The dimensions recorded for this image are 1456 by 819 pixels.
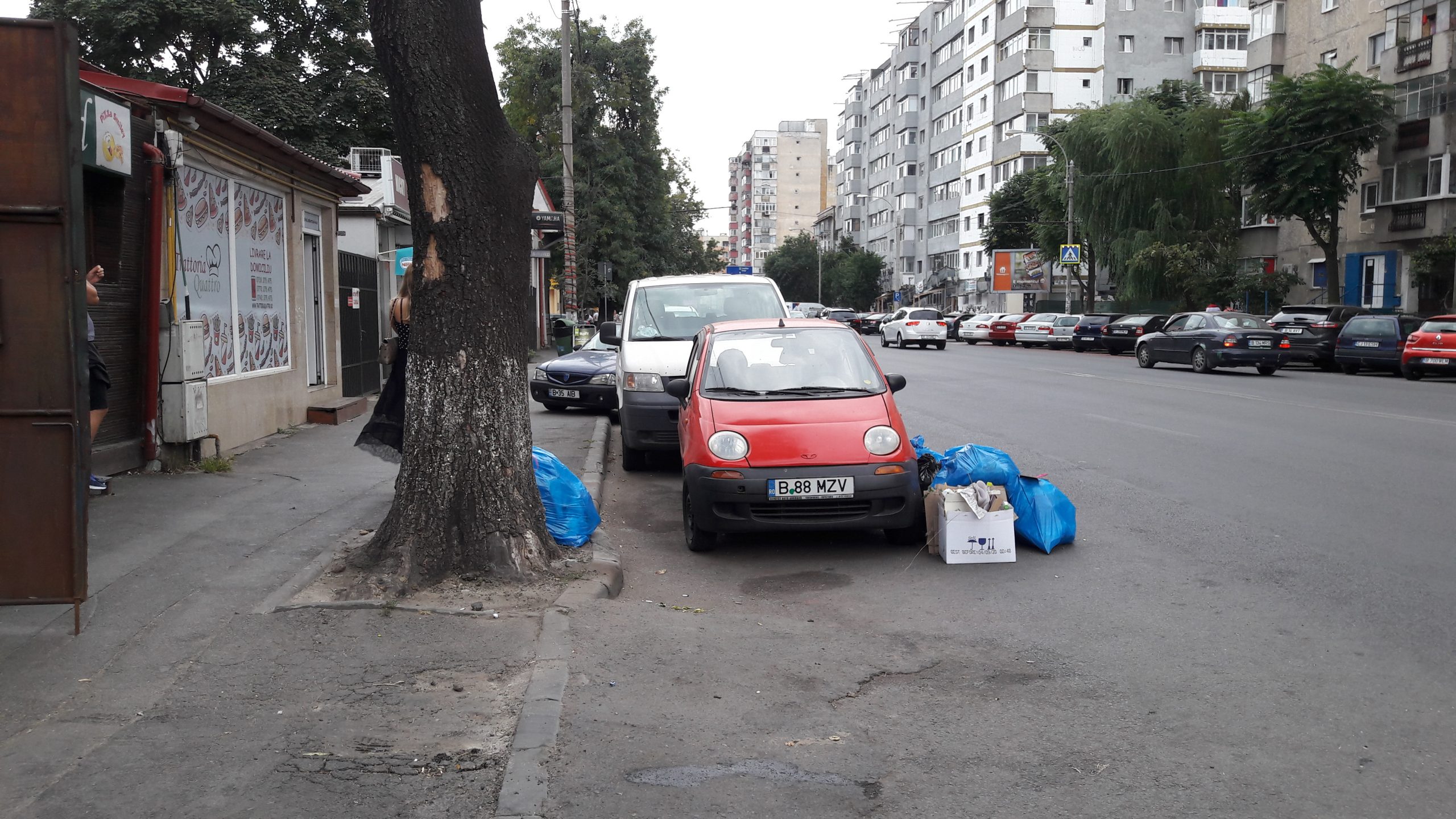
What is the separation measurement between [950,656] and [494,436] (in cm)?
274

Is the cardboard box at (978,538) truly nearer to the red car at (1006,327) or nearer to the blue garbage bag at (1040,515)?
the blue garbage bag at (1040,515)

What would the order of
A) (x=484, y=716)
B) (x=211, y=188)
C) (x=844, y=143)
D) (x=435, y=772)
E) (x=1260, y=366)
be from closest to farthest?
(x=435, y=772), (x=484, y=716), (x=211, y=188), (x=1260, y=366), (x=844, y=143)

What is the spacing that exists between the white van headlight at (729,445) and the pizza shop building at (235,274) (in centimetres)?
464

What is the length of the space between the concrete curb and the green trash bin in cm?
2241

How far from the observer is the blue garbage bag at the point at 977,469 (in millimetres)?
7613

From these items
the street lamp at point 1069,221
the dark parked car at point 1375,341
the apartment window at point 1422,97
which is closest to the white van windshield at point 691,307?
the dark parked car at point 1375,341

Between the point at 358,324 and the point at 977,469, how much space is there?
12.0 meters

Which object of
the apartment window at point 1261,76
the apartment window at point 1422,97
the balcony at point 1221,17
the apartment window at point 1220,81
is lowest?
the apartment window at point 1422,97

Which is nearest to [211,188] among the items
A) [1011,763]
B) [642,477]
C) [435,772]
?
[642,477]

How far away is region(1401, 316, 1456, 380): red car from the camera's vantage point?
77.7 feet

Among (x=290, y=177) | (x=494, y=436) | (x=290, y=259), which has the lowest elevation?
(x=494, y=436)

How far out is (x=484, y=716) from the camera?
14.7 feet

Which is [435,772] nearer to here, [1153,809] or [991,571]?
[1153,809]

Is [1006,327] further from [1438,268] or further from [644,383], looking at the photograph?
[644,383]
